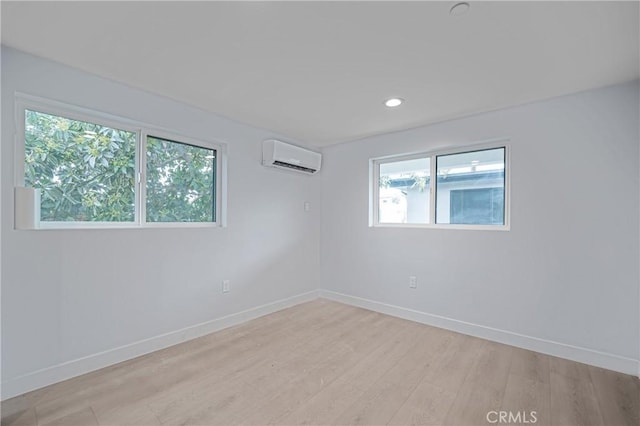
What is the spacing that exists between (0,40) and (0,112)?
43cm

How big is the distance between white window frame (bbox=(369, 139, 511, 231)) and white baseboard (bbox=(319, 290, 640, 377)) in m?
0.99

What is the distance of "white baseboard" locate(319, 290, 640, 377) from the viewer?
2270 mm

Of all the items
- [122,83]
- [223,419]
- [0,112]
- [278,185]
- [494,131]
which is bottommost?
[223,419]

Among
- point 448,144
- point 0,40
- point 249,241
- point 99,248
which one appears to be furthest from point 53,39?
point 448,144

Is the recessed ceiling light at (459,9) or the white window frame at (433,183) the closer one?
the recessed ceiling light at (459,9)

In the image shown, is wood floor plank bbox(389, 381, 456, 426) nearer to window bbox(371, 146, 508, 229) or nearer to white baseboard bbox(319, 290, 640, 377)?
white baseboard bbox(319, 290, 640, 377)

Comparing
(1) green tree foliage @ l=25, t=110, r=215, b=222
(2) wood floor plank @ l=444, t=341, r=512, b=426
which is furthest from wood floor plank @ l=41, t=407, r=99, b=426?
(2) wood floor plank @ l=444, t=341, r=512, b=426

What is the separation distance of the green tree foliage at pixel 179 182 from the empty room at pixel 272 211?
0.07 ft

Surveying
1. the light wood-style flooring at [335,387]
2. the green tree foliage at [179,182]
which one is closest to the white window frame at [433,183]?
the light wood-style flooring at [335,387]

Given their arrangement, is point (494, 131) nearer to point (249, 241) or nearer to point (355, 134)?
point (355, 134)

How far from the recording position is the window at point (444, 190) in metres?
2.97

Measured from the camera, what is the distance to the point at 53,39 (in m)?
1.80

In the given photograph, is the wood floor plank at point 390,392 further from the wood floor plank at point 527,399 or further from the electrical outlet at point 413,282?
the electrical outlet at point 413,282

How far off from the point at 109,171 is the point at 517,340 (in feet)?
12.8
